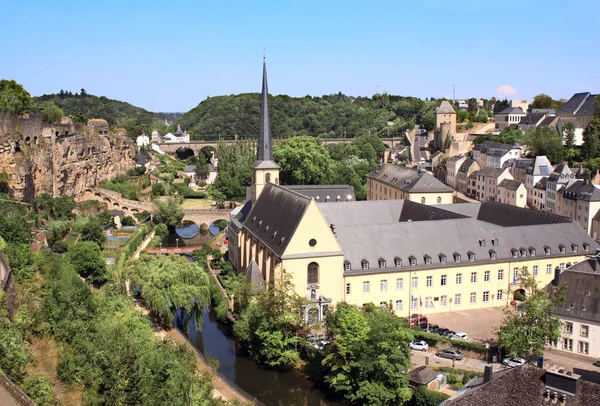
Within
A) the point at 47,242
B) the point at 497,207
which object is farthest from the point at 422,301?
the point at 47,242

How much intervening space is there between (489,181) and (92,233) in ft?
160

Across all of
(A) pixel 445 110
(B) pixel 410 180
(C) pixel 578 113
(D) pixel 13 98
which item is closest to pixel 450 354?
(B) pixel 410 180

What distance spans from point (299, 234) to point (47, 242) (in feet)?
66.9

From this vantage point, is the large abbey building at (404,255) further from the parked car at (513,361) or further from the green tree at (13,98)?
the green tree at (13,98)

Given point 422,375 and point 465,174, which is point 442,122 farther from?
point 422,375

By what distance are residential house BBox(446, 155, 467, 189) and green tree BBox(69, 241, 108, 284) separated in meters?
58.0

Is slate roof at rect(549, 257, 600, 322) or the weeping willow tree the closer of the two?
slate roof at rect(549, 257, 600, 322)

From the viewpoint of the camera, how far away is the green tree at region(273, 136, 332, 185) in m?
87.8

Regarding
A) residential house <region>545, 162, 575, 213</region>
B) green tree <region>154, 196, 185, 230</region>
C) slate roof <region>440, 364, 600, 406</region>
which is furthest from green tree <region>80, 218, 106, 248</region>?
residential house <region>545, 162, 575, 213</region>

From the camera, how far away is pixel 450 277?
43.8 metres

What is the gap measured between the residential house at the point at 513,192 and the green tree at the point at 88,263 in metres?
47.8

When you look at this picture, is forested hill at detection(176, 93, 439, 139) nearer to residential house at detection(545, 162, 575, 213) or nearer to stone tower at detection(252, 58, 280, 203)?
residential house at detection(545, 162, 575, 213)

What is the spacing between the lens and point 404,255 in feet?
141

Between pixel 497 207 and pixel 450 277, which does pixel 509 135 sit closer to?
pixel 497 207
